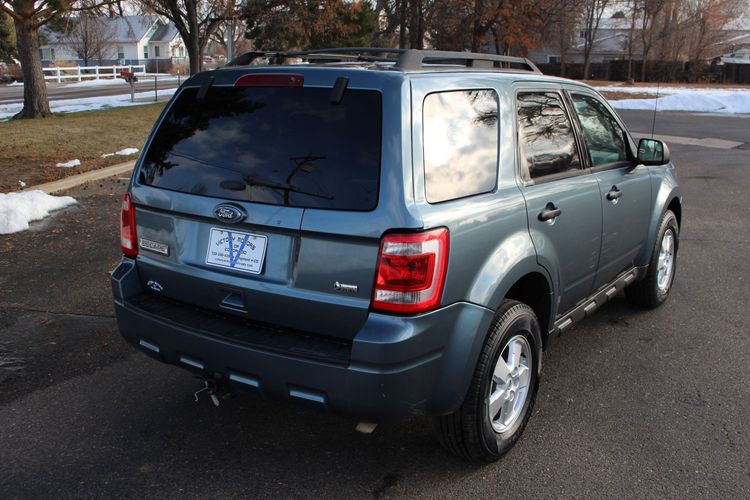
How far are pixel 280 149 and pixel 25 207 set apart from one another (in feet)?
20.7

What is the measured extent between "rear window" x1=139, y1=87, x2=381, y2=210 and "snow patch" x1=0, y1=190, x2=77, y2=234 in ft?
16.8

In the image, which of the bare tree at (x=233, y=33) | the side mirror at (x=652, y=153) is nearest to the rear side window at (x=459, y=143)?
the side mirror at (x=652, y=153)

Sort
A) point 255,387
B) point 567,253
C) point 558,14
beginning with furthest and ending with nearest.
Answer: point 558,14, point 567,253, point 255,387

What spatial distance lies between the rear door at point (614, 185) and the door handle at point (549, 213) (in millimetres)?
688

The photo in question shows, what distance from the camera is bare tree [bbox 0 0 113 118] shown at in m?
17.5

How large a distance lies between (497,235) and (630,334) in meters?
2.35

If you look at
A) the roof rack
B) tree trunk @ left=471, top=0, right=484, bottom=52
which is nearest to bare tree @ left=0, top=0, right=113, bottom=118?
the roof rack

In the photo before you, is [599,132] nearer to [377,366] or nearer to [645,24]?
[377,366]

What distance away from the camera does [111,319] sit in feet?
17.0

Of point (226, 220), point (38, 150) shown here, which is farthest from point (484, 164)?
point (38, 150)

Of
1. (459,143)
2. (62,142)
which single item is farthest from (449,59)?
(62,142)

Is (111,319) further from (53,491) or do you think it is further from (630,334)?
(630,334)

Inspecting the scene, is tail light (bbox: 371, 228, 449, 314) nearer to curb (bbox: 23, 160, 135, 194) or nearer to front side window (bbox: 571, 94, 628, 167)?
front side window (bbox: 571, 94, 628, 167)

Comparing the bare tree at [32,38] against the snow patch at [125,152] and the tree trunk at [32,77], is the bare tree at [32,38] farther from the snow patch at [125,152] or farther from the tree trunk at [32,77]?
the snow patch at [125,152]
